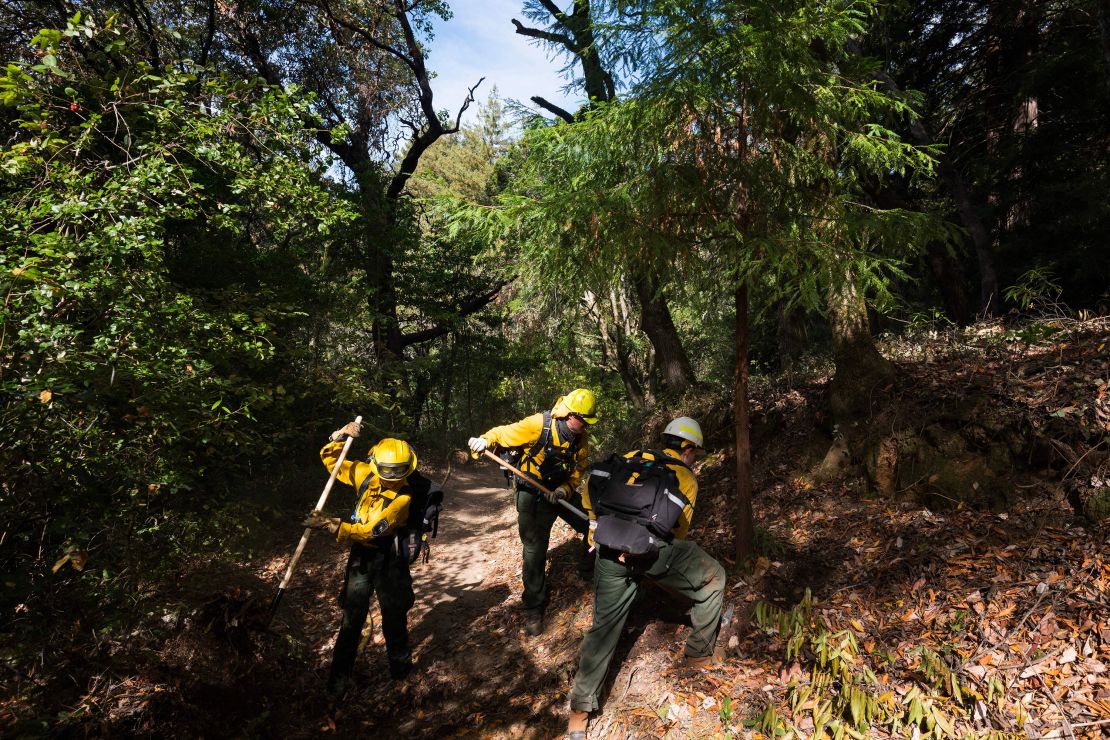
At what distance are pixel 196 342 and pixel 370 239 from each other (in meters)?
7.83

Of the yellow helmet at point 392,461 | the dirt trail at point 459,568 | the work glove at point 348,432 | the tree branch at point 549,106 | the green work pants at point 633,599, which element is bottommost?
the dirt trail at point 459,568

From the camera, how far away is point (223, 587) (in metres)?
5.53

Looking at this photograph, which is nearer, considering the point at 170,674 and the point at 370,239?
the point at 170,674

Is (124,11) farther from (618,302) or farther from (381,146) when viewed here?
(618,302)

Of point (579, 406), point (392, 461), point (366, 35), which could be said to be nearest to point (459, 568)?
point (392, 461)

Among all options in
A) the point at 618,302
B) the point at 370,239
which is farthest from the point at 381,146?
the point at 618,302

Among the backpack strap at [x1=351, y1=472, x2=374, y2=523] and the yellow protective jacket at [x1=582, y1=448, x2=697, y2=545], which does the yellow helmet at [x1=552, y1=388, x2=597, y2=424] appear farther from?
the backpack strap at [x1=351, y1=472, x2=374, y2=523]

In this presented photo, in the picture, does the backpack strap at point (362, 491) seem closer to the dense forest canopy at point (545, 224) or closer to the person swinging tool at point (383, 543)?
the person swinging tool at point (383, 543)

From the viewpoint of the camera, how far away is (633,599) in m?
4.01

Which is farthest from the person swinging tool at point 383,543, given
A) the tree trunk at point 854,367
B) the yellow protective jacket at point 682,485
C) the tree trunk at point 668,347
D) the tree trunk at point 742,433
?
the tree trunk at point 668,347

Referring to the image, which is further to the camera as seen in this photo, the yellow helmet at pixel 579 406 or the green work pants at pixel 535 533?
the green work pants at pixel 535 533

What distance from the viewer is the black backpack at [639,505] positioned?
384cm

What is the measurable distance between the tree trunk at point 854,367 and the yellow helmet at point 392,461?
5048 millimetres

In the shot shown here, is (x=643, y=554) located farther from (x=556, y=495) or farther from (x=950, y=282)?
(x=950, y=282)
